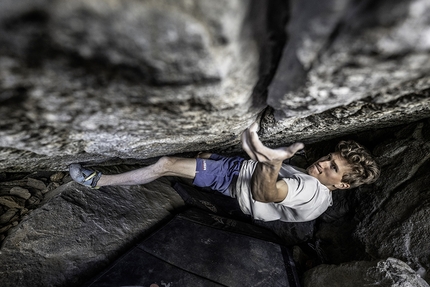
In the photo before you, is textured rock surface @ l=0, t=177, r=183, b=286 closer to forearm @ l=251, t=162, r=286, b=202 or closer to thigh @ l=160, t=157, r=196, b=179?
thigh @ l=160, t=157, r=196, b=179

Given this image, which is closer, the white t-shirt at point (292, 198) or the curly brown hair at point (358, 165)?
the white t-shirt at point (292, 198)

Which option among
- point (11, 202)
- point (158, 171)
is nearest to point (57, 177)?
point (11, 202)

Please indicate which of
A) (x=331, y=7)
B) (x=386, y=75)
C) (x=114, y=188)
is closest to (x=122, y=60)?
(x=331, y=7)

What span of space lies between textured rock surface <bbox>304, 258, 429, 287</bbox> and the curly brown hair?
0.59m

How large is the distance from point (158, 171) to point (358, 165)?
1563 mm

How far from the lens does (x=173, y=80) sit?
0.72 metres

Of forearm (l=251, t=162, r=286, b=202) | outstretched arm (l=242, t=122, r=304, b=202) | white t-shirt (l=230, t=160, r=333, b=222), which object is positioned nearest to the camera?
outstretched arm (l=242, t=122, r=304, b=202)

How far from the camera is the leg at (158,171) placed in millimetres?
1951

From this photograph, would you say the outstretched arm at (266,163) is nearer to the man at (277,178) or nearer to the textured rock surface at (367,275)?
the man at (277,178)

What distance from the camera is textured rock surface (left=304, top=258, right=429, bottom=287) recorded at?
1471 mm

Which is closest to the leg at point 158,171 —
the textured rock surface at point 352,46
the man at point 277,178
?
the man at point 277,178

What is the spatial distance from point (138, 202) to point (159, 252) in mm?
526

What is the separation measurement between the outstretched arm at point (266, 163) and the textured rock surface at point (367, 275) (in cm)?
66

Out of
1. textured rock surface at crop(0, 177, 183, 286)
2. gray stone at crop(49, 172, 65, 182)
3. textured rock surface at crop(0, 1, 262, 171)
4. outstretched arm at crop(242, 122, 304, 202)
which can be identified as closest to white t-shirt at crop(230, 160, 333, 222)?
outstretched arm at crop(242, 122, 304, 202)
